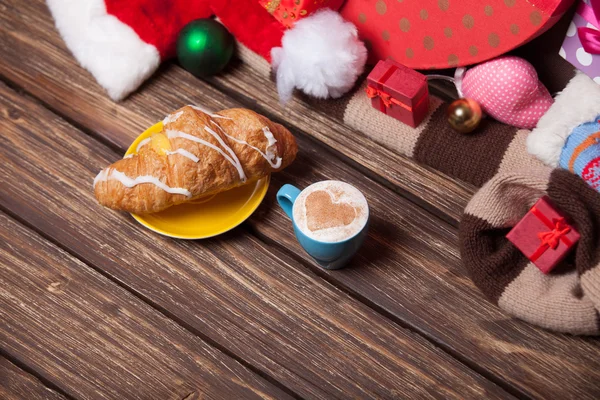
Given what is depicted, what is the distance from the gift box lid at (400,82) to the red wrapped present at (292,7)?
15 cm

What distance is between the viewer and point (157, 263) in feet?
3.36

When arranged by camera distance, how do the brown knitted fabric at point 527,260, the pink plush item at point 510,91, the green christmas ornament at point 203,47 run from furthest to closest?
1. the green christmas ornament at point 203,47
2. the pink plush item at point 510,91
3. the brown knitted fabric at point 527,260

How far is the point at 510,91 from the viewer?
3.34ft

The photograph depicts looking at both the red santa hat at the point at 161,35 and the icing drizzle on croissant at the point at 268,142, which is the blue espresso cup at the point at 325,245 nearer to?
the icing drizzle on croissant at the point at 268,142

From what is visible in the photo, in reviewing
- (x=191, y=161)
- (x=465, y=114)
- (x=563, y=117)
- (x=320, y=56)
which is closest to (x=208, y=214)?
(x=191, y=161)

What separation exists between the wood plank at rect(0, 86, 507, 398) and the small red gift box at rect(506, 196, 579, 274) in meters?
0.20

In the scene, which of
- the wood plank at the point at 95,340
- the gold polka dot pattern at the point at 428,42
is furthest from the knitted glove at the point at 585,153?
the wood plank at the point at 95,340

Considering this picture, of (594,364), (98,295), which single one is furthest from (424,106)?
(98,295)

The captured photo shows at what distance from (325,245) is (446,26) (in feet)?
1.45

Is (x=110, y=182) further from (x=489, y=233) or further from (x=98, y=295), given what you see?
(x=489, y=233)

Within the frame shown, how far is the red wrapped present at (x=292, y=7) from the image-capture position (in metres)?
1.10

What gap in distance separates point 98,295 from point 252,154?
12.8 inches

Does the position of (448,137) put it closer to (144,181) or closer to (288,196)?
(288,196)

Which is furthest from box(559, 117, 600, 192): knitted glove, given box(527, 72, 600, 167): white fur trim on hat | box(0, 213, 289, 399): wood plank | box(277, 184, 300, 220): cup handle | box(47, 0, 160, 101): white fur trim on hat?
box(47, 0, 160, 101): white fur trim on hat
